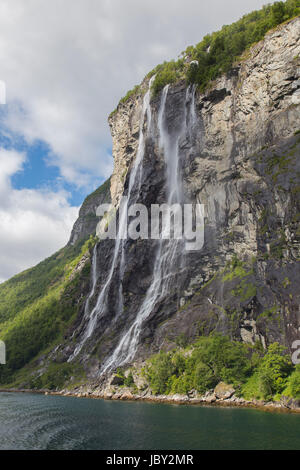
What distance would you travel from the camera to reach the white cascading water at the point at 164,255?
6262 cm

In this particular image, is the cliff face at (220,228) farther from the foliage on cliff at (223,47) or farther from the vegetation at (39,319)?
the vegetation at (39,319)

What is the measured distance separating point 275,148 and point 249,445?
153 feet

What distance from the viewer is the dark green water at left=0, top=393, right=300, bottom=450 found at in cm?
2309

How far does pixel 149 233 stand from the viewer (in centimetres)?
7606

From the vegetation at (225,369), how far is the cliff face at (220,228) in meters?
2.83

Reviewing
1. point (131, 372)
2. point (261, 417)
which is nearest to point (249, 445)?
point (261, 417)

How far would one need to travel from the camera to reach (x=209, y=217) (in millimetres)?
66375

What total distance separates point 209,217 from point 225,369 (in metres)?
30.1

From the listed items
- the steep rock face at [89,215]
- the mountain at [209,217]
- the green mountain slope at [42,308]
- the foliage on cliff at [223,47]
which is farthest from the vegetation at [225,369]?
the steep rock face at [89,215]

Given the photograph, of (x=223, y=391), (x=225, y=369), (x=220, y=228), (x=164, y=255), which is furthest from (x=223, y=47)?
(x=223, y=391)

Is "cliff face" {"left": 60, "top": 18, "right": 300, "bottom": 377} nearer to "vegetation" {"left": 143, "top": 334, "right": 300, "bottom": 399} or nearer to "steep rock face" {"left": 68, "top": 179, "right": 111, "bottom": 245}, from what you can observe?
"vegetation" {"left": 143, "top": 334, "right": 300, "bottom": 399}

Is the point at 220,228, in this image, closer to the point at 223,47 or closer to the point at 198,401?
the point at 198,401

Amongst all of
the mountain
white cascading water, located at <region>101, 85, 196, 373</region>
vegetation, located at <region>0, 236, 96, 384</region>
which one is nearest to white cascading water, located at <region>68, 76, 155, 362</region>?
the mountain

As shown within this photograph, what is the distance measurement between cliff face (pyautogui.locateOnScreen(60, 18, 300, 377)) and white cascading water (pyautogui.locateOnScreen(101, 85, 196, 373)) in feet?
0.87
